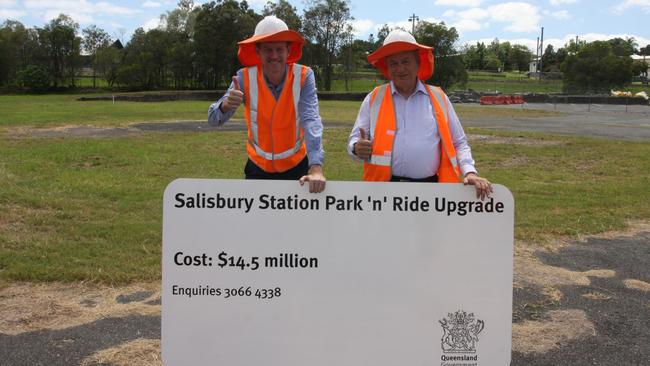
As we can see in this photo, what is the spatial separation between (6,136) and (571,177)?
1506cm

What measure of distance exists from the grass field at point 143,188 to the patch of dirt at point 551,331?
2.43 meters

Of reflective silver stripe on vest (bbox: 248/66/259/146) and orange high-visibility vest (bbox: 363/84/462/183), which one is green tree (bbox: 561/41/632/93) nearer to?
orange high-visibility vest (bbox: 363/84/462/183)

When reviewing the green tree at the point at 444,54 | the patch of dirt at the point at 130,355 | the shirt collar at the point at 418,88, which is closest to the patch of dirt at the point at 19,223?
the patch of dirt at the point at 130,355

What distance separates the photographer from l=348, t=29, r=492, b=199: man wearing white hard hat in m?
3.61

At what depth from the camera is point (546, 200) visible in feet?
32.4

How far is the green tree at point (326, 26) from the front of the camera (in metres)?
87.2

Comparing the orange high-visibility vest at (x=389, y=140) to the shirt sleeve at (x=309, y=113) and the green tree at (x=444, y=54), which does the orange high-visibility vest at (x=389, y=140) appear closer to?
the shirt sleeve at (x=309, y=113)

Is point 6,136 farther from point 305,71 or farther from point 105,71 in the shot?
point 105,71

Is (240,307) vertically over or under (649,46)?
under

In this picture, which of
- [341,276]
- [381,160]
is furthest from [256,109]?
[341,276]

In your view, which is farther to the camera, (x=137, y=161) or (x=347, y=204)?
(x=137, y=161)

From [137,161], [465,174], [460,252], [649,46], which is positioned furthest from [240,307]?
[649,46]

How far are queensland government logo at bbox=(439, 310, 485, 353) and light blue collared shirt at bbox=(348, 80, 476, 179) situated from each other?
83cm

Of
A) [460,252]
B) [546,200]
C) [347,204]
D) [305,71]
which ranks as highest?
[305,71]
